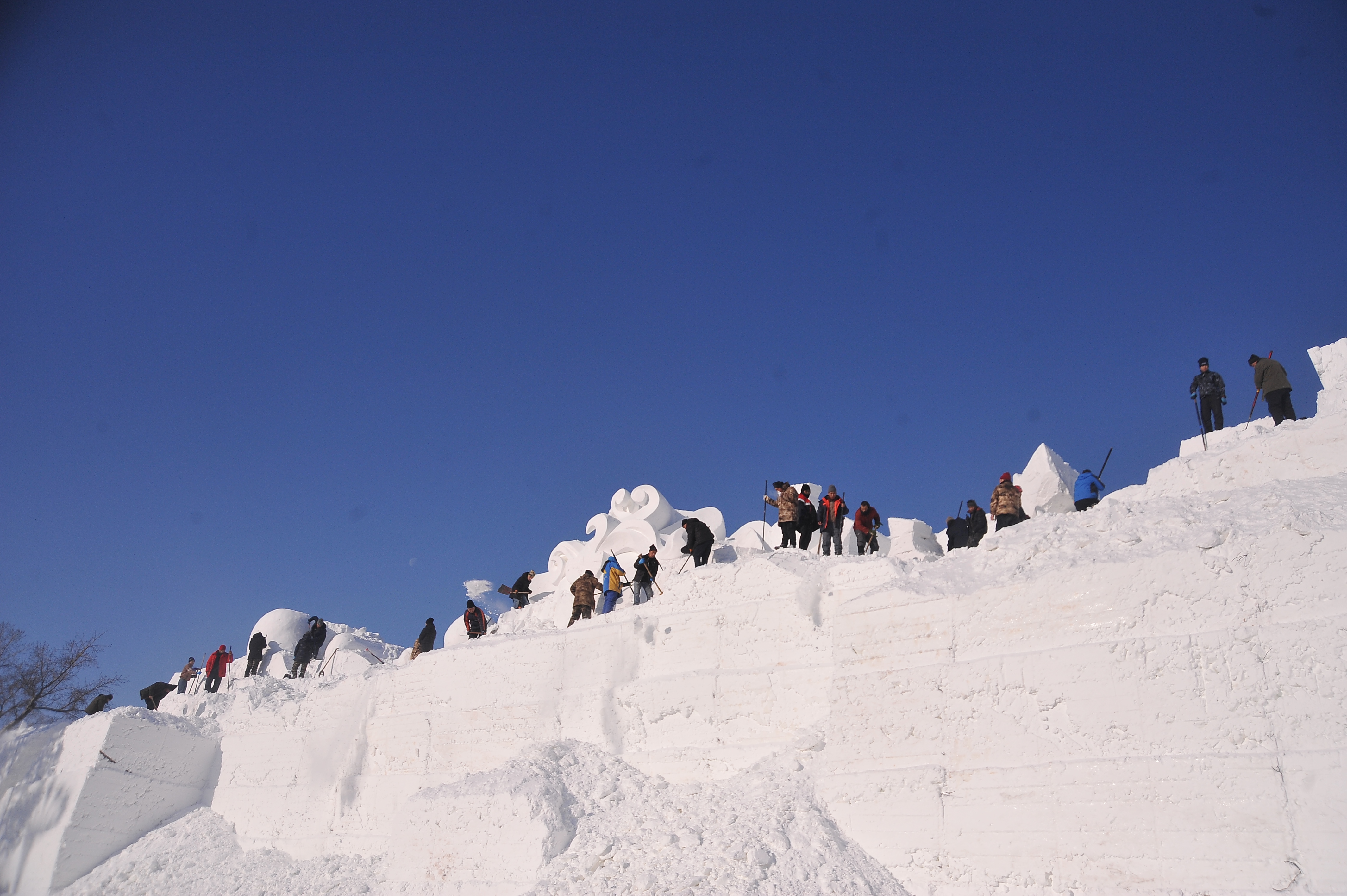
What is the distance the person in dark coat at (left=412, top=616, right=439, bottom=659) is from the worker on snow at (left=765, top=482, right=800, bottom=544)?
8097 millimetres

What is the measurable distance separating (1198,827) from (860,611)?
160 inches

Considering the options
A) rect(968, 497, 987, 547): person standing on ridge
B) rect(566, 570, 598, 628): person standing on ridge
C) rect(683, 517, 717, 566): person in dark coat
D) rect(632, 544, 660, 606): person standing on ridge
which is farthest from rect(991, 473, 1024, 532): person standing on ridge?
rect(566, 570, 598, 628): person standing on ridge

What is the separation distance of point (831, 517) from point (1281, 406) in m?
6.45

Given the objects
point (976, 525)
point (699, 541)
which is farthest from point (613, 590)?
point (976, 525)

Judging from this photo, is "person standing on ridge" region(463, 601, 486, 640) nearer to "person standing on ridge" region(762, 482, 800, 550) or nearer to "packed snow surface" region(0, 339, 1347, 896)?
"packed snow surface" region(0, 339, 1347, 896)

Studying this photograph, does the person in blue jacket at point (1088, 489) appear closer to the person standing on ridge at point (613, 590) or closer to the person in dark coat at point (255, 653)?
the person standing on ridge at point (613, 590)

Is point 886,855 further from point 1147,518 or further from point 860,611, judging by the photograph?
point 1147,518

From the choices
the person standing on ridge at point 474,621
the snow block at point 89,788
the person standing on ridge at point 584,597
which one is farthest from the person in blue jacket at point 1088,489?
the snow block at point 89,788

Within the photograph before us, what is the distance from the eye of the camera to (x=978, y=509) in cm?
1418

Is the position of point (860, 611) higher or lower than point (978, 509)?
lower

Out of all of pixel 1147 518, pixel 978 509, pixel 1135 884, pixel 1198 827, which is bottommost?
pixel 1135 884

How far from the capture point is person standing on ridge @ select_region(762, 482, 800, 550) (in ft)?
48.3

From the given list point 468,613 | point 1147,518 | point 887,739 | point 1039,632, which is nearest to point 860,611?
point 887,739

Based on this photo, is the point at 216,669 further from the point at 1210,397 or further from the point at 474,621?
the point at 1210,397
